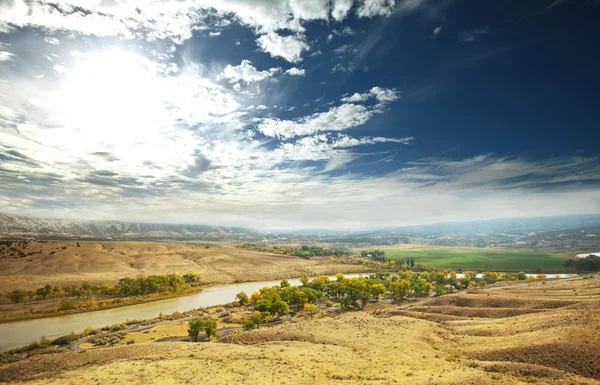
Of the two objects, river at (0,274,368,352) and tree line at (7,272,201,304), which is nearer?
river at (0,274,368,352)

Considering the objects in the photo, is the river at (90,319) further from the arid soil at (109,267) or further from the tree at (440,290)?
the tree at (440,290)

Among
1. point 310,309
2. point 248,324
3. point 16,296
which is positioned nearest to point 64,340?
point 248,324

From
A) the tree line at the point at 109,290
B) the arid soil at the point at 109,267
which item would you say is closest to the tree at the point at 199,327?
the tree line at the point at 109,290

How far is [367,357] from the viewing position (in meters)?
38.2

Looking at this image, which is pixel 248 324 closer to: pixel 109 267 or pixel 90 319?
pixel 90 319

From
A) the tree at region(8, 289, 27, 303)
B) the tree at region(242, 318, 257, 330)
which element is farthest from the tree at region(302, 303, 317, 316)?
the tree at region(8, 289, 27, 303)

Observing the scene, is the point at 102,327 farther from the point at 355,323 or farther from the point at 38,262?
the point at 38,262

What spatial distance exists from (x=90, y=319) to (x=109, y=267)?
258 feet

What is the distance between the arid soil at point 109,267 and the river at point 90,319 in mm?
39826

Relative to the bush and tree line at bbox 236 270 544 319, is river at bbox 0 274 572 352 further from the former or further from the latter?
tree line at bbox 236 270 544 319

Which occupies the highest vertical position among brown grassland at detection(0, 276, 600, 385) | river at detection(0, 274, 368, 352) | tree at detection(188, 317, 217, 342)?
brown grassland at detection(0, 276, 600, 385)

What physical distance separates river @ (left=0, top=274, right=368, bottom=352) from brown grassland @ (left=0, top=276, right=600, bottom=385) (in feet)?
104

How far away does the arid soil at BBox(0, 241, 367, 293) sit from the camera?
123 m

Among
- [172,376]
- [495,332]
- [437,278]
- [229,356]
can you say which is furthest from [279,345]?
[437,278]
